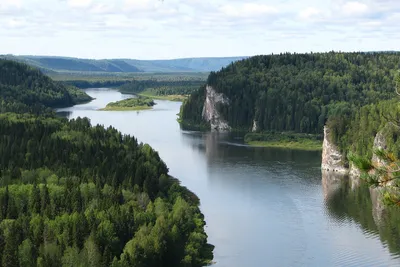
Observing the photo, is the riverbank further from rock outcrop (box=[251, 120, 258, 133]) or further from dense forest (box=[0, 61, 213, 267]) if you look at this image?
dense forest (box=[0, 61, 213, 267])

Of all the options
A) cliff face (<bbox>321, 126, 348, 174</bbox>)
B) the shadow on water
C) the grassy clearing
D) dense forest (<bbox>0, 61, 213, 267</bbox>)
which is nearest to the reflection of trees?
cliff face (<bbox>321, 126, 348, 174</bbox>)

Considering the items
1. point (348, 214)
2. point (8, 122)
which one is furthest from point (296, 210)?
point (8, 122)

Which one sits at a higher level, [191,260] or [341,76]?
[341,76]

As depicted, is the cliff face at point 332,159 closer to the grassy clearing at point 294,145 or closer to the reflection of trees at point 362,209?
the reflection of trees at point 362,209

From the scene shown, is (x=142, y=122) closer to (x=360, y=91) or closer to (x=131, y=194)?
(x=360, y=91)

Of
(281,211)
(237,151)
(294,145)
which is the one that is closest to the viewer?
(281,211)

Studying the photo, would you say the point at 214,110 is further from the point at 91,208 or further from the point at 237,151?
the point at 91,208

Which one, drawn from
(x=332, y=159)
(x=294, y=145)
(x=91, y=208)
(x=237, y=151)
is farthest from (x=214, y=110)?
A: (x=91, y=208)
